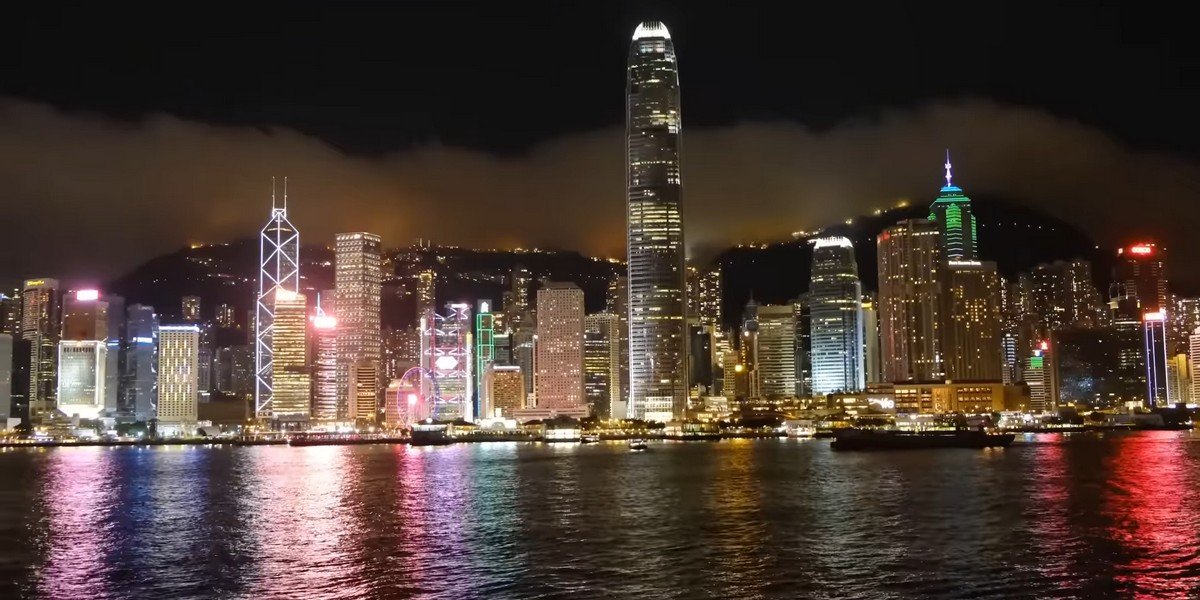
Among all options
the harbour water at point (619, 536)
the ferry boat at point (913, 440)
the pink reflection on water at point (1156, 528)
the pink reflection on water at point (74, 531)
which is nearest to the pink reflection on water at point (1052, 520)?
the harbour water at point (619, 536)

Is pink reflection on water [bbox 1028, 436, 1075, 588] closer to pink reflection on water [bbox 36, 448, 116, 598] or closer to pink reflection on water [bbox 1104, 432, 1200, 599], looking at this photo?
pink reflection on water [bbox 1104, 432, 1200, 599]

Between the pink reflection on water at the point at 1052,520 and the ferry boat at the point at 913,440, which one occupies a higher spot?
the pink reflection on water at the point at 1052,520

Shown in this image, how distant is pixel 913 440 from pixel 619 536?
378 ft

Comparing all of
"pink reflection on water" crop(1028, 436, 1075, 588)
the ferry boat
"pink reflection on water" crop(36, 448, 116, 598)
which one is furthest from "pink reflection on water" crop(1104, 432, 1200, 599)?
the ferry boat

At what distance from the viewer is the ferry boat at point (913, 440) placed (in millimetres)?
152000

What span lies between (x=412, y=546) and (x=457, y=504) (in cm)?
1896

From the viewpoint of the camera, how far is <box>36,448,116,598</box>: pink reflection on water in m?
40.2

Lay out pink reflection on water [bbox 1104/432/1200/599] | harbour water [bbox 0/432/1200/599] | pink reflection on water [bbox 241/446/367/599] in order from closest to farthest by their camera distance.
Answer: pink reflection on water [bbox 1104/432/1200/599] → harbour water [bbox 0/432/1200/599] → pink reflection on water [bbox 241/446/367/599]

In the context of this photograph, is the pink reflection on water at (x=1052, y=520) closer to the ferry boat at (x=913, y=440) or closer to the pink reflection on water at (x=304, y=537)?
the pink reflection on water at (x=304, y=537)

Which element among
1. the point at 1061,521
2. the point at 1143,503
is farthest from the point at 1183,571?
the point at 1143,503

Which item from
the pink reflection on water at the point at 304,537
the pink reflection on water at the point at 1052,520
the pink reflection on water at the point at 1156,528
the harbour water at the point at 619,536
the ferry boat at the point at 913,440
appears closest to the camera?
the pink reflection on water at the point at 1156,528

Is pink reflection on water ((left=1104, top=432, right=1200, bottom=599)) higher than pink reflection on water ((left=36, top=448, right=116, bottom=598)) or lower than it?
lower

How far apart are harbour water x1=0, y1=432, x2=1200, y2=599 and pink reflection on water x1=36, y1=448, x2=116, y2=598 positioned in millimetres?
220

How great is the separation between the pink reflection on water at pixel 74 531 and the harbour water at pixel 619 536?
0.72 feet
